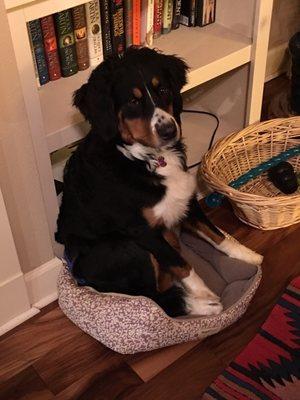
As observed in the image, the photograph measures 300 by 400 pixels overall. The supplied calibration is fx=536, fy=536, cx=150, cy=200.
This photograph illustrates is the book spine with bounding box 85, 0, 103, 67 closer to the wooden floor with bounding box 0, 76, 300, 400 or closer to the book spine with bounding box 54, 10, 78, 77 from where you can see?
the book spine with bounding box 54, 10, 78, 77

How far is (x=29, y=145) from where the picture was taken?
1521mm

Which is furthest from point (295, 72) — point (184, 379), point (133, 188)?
point (184, 379)

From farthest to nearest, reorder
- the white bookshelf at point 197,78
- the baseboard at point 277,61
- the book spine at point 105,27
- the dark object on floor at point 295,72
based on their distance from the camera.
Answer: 1. the baseboard at point 277,61
2. the dark object on floor at point 295,72
3. the book spine at point 105,27
4. the white bookshelf at point 197,78

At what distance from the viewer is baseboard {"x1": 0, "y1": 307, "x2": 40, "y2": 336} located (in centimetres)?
177

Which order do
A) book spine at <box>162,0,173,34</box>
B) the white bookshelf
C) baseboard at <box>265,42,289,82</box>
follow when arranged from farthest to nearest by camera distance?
baseboard at <box>265,42,289,82</box> < book spine at <box>162,0,173,34</box> < the white bookshelf

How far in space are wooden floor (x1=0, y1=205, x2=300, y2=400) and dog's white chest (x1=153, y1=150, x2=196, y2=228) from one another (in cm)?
41

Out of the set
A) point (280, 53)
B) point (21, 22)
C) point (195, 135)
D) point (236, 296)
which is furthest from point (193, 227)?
point (280, 53)

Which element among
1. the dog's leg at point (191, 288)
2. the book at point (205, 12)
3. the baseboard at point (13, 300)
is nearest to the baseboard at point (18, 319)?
the baseboard at point (13, 300)

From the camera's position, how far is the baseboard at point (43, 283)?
5.86 ft

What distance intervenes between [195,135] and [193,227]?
0.59m

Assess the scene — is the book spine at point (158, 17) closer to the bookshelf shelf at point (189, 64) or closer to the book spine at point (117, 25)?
the bookshelf shelf at point (189, 64)

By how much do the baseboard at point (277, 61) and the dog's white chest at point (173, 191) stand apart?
1.47 m

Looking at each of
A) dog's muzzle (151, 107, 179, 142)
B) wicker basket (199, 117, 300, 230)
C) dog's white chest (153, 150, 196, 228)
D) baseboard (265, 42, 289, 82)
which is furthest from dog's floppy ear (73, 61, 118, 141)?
baseboard (265, 42, 289, 82)

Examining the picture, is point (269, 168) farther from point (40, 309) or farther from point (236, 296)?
point (40, 309)
